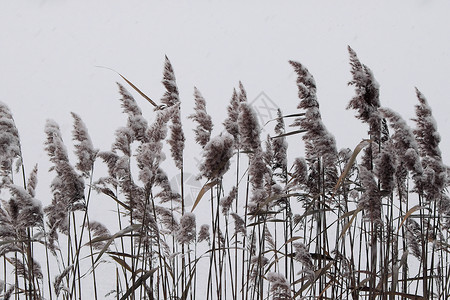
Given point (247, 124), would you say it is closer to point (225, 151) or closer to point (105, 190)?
point (225, 151)

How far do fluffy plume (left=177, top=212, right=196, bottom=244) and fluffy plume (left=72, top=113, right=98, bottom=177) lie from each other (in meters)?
0.43

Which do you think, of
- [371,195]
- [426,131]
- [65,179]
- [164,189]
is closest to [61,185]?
[65,179]

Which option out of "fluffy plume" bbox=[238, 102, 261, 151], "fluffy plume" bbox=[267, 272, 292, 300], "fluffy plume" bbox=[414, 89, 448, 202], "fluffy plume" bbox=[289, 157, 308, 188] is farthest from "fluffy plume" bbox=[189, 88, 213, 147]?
"fluffy plume" bbox=[414, 89, 448, 202]

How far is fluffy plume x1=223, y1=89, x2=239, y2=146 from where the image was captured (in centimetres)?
213

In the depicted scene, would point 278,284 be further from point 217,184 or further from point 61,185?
point 61,185

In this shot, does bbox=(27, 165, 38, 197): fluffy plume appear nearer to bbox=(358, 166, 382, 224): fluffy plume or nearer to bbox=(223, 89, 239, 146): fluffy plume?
bbox=(223, 89, 239, 146): fluffy plume

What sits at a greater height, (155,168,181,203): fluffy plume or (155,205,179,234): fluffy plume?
(155,168,181,203): fluffy plume

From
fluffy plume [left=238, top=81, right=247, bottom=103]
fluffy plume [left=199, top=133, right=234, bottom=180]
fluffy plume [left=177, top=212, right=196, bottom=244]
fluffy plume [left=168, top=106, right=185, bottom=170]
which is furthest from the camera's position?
fluffy plume [left=238, top=81, right=247, bottom=103]

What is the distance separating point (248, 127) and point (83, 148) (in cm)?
65

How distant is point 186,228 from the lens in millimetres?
1869

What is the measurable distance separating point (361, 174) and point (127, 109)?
954mm

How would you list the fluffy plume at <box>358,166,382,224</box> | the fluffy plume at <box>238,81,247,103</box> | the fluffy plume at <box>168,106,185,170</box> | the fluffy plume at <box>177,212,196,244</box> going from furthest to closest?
the fluffy plume at <box>238,81,247,103</box> < the fluffy plume at <box>168,106,185,170</box> < the fluffy plume at <box>177,212,196,244</box> < the fluffy plume at <box>358,166,382,224</box>

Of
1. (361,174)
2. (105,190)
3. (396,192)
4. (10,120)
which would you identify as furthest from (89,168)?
(396,192)

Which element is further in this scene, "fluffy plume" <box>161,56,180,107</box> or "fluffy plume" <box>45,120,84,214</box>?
"fluffy plume" <box>161,56,180,107</box>
